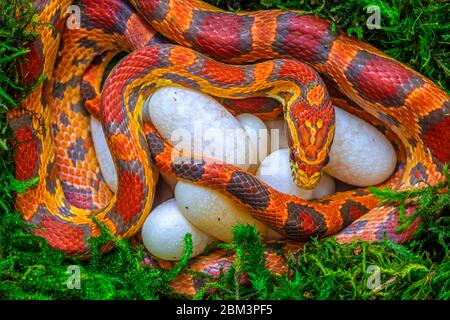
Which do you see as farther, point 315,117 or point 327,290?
point 315,117

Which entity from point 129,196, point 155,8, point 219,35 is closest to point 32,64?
point 155,8

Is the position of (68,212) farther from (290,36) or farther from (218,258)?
(290,36)

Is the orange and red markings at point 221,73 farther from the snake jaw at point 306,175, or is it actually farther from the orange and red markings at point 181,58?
the snake jaw at point 306,175

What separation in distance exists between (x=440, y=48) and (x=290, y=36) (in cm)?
83

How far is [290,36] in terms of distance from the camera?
319cm

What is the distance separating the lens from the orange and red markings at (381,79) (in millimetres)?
3098

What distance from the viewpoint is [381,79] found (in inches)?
122

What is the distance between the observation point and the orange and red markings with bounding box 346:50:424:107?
10.2ft

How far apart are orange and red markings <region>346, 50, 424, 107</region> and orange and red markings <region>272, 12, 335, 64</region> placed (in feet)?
0.59

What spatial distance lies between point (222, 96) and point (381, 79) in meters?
0.85

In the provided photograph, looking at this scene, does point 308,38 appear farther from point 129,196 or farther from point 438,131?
point 129,196

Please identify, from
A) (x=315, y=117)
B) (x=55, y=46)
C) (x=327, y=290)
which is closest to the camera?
(x=327, y=290)

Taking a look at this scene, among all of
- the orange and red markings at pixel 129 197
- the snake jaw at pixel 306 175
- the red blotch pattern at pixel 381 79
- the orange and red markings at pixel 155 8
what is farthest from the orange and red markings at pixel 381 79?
the orange and red markings at pixel 129 197

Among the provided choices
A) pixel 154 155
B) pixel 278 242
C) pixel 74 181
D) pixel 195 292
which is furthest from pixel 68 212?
pixel 278 242
